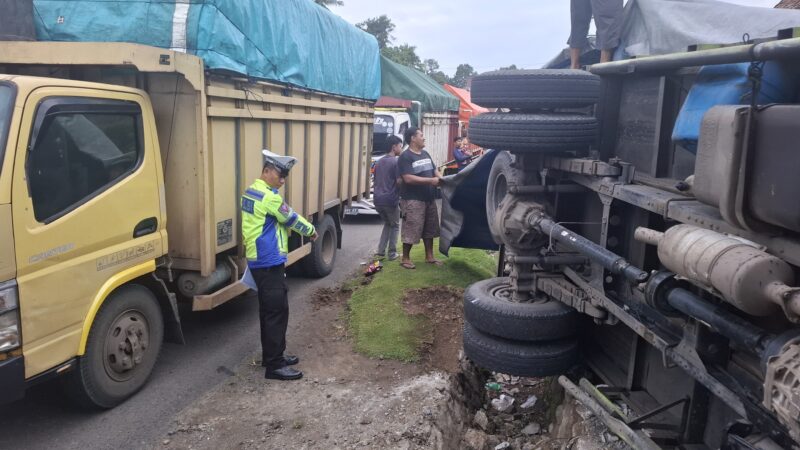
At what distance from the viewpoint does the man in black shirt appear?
7.89 m

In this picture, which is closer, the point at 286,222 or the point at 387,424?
the point at 387,424

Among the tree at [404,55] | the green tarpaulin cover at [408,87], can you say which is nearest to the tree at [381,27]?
the tree at [404,55]

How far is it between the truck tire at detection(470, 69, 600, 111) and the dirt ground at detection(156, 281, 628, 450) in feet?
6.98

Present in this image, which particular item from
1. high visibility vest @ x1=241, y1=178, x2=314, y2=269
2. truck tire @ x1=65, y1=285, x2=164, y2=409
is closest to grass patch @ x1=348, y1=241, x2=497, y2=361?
high visibility vest @ x1=241, y1=178, x2=314, y2=269

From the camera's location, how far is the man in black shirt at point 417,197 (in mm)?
7887

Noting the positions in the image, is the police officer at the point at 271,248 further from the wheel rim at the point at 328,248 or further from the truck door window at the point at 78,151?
the wheel rim at the point at 328,248

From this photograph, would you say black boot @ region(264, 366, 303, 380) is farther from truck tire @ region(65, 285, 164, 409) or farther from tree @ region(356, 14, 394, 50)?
tree @ region(356, 14, 394, 50)

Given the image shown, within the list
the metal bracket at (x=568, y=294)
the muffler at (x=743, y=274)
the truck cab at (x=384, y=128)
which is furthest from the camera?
the truck cab at (x=384, y=128)

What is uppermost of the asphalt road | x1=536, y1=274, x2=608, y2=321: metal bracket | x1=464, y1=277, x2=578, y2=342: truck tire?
x1=536, y1=274, x2=608, y2=321: metal bracket

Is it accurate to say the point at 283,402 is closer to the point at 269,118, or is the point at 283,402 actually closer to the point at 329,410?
the point at 329,410

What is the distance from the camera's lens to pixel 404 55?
3950 cm

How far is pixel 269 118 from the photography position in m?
5.94

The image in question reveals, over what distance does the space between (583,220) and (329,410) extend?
226 centimetres

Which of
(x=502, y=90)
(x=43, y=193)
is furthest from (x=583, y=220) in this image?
(x=43, y=193)
